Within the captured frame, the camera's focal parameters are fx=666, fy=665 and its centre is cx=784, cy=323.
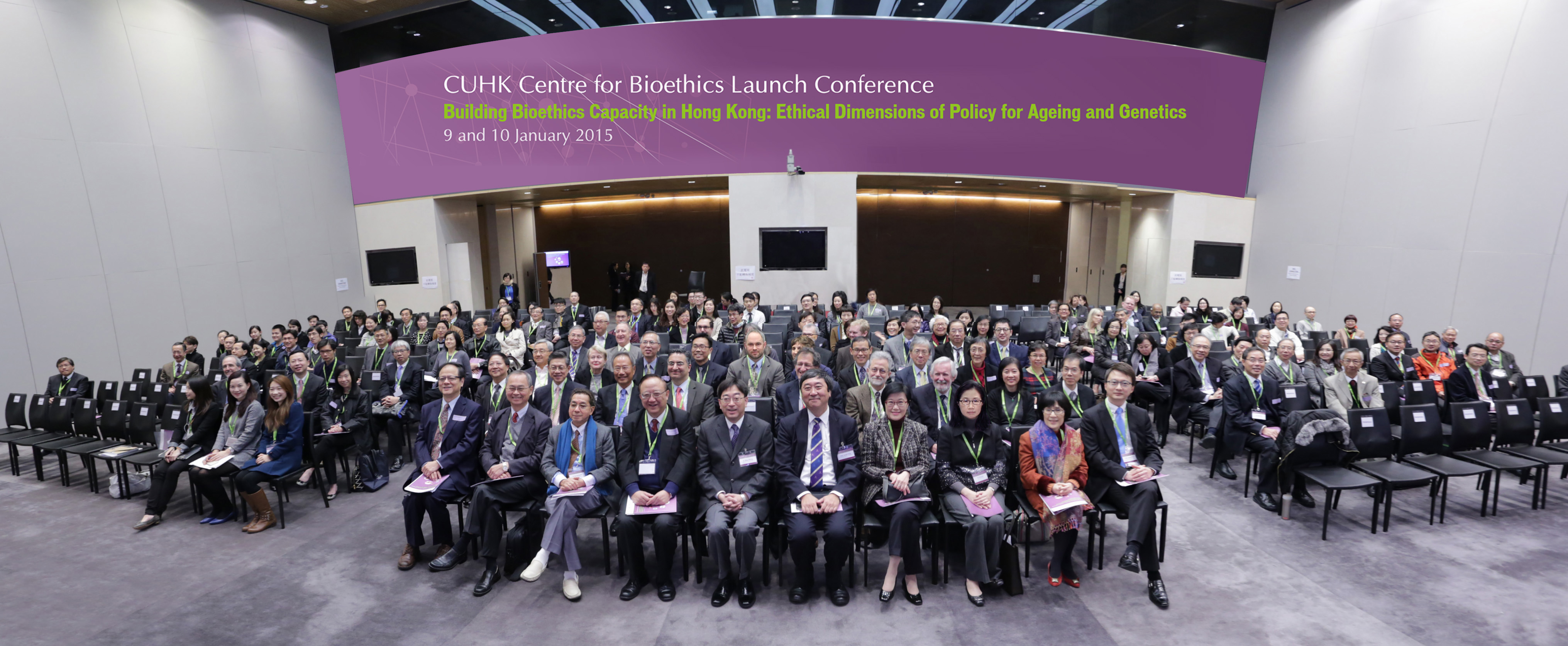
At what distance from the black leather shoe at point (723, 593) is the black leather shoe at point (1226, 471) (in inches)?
179

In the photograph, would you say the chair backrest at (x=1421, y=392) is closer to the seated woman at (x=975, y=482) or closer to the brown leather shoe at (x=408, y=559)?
the seated woman at (x=975, y=482)

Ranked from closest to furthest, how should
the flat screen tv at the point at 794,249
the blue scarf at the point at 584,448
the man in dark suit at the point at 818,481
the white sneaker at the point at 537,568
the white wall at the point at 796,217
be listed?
the man in dark suit at the point at 818,481 → the white sneaker at the point at 537,568 → the blue scarf at the point at 584,448 → the white wall at the point at 796,217 → the flat screen tv at the point at 794,249

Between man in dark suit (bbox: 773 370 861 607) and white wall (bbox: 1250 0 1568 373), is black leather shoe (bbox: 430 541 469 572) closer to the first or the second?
man in dark suit (bbox: 773 370 861 607)

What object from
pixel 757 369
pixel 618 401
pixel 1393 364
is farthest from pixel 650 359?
pixel 1393 364

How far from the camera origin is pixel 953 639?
3.52 m

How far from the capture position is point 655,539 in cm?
394

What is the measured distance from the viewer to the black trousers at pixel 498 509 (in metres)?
4.18

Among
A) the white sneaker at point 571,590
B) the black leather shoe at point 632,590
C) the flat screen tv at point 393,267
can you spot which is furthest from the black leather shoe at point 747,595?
the flat screen tv at point 393,267

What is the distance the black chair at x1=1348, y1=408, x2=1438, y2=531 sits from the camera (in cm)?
473

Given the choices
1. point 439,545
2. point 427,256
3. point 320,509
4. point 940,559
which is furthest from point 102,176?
point 940,559

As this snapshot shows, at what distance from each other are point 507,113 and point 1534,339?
1566 cm

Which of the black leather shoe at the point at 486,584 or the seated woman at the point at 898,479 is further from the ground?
the seated woman at the point at 898,479

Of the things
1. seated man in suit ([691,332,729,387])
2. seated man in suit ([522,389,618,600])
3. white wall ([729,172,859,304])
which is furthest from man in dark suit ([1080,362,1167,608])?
white wall ([729,172,859,304])

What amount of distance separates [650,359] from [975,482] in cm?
311
